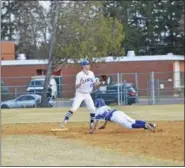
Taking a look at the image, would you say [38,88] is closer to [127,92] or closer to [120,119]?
[127,92]

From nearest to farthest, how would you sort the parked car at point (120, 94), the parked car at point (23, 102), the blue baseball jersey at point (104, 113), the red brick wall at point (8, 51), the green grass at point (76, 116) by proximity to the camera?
the blue baseball jersey at point (104, 113)
the green grass at point (76, 116)
the parked car at point (23, 102)
the parked car at point (120, 94)
the red brick wall at point (8, 51)

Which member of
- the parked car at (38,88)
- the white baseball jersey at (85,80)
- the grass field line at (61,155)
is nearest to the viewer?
the grass field line at (61,155)

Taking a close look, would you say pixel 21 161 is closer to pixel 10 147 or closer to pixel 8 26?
pixel 10 147

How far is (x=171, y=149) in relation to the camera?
11492 mm

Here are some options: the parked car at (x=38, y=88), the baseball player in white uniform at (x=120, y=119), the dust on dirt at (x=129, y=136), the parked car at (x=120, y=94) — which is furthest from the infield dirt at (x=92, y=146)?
the parked car at (x=38, y=88)

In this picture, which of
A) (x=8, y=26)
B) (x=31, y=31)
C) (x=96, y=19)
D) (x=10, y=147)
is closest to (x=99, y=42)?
(x=96, y=19)

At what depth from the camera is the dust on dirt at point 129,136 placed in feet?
37.2

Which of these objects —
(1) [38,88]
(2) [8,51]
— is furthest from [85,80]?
(2) [8,51]

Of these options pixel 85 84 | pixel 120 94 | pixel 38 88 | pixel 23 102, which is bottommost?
pixel 23 102

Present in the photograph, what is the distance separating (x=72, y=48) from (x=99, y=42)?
304cm

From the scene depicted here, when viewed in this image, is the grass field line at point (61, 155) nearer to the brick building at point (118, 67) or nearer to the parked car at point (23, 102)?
the parked car at point (23, 102)

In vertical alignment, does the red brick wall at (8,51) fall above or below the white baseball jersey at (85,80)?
above

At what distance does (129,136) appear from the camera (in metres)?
13.9

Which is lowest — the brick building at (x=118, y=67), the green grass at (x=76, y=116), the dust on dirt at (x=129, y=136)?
the green grass at (x=76, y=116)
